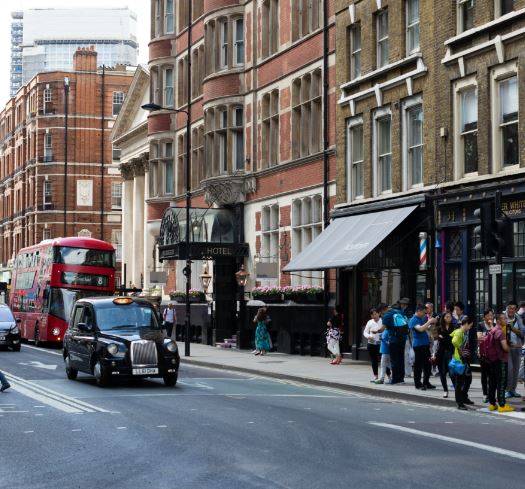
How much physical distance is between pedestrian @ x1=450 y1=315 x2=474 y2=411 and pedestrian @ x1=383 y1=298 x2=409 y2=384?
167 inches

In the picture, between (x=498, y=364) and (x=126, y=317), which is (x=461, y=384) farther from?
(x=126, y=317)

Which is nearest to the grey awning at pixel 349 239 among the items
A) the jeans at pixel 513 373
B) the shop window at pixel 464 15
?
the shop window at pixel 464 15

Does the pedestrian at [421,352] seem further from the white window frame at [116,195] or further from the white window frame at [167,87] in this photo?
the white window frame at [116,195]

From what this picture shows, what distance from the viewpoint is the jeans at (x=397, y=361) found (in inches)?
968

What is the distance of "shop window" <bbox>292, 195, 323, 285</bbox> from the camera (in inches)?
1513

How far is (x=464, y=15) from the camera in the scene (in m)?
29.4

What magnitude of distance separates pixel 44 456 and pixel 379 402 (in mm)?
9422

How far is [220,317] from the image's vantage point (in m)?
46.1

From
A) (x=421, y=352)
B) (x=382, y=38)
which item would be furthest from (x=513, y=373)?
(x=382, y=38)

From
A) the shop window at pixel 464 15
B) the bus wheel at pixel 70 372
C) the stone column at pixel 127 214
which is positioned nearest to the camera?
the bus wheel at pixel 70 372

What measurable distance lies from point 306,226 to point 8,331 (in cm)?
1138

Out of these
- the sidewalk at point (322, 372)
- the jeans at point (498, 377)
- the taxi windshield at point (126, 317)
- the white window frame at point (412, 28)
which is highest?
the white window frame at point (412, 28)

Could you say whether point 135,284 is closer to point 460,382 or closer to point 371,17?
point 371,17

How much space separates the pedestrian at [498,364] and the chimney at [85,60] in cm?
7757
